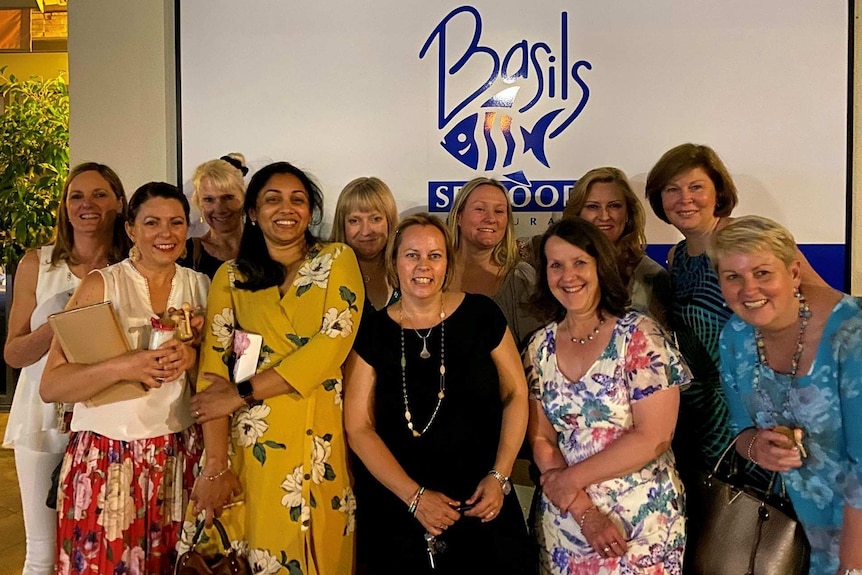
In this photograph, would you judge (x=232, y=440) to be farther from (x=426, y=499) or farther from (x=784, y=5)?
(x=784, y=5)

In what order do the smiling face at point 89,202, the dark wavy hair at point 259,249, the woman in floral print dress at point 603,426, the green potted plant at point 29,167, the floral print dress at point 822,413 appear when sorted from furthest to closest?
the green potted plant at point 29,167
the smiling face at point 89,202
the dark wavy hair at point 259,249
the woman in floral print dress at point 603,426
the floral print dress at point 822,413

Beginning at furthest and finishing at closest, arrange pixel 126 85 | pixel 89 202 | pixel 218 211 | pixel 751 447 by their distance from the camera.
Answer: pixel 126 85, pixel 218 211, pixel 89 202, pixel 751 447

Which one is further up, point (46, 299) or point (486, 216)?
point (486, 216)

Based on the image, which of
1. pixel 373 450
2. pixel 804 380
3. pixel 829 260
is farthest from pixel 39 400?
pixel 829 260

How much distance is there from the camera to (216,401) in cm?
215

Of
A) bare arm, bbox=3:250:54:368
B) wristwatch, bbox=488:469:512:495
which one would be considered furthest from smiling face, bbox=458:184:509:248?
bare arm, bbox=3:250:54:368

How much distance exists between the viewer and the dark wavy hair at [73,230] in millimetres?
2613

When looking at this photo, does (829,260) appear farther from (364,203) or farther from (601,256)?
(364,203)

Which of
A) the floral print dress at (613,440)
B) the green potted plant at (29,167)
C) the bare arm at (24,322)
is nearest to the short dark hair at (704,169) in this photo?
the floral print dress at (613,440)

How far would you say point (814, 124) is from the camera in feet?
10.5

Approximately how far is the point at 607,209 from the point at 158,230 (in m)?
1.77

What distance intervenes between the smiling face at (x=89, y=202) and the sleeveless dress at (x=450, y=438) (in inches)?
49.1

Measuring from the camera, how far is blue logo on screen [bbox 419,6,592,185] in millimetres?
3355

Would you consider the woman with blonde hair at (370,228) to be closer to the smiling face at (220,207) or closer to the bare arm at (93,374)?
the smiling face at (220,207)
